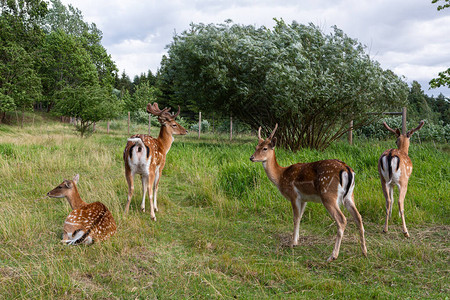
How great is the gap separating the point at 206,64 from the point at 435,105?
35078mm

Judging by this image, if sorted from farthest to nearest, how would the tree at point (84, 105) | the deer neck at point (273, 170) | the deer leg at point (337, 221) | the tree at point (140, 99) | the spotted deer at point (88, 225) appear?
the tree at point (140, 99)
the tree at point (84, 105)
the deer neck at point (273, 170)
the spotted deer at point (88, 225)
the deer leg at point (337, 221)

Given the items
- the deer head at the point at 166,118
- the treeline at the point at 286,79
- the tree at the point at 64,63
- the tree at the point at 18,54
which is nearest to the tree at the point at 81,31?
the tree at the point at 64,63

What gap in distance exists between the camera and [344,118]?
11844 mm

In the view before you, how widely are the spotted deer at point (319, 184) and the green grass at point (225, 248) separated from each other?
1.42 ft

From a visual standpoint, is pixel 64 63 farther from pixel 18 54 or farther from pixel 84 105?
pixel 84 105

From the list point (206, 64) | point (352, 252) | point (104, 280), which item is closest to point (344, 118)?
point (206, 64)

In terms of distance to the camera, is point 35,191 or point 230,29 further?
point 230,29

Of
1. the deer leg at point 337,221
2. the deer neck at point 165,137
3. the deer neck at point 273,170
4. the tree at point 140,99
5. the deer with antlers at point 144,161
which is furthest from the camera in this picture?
the tree at point 140,99

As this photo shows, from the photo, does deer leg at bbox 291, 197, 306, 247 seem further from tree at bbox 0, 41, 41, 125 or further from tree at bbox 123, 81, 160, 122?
tree at bbox 123, 81, 160, 122

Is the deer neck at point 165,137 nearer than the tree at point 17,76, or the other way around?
the deer neck at point 165,137

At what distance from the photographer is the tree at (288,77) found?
10664 millimetres

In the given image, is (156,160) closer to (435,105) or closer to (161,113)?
(161,113)

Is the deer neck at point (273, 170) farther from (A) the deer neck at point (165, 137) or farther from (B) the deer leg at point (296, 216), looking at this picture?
(A) the deer neck at point (165, 137)

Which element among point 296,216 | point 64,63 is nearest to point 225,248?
point 296,216
